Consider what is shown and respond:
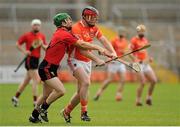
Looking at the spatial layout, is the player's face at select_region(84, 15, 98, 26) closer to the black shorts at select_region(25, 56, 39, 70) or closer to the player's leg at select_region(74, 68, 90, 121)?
the player's leg at select_region(74, 68, 90, 121)

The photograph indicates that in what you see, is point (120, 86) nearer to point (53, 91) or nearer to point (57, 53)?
point (53, 91)

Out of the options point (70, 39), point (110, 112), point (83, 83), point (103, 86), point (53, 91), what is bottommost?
point (110, 112)

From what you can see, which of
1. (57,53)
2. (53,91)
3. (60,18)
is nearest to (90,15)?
(60,18)

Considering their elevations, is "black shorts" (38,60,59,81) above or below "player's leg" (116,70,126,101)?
above

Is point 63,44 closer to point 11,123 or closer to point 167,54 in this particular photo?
point 11,123

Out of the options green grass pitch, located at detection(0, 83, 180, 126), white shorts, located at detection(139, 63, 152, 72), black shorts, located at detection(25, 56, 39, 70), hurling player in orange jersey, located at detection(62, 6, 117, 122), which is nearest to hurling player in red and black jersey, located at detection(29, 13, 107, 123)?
hurling player in orange jersey, located at detection(62, 6, 117, 122)

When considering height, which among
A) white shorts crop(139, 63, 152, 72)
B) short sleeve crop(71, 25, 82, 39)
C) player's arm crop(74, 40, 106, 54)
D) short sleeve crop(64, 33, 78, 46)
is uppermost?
short sleeve crop(71, 25, 82, 39)

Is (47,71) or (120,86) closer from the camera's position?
(47,71)

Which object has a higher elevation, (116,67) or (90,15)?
(90,15)

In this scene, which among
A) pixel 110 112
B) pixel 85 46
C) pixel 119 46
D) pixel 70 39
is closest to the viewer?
pixel 70 39

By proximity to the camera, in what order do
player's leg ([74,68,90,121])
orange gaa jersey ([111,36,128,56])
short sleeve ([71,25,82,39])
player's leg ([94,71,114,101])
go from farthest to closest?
orange gaa jersey ([111,36,128,56]), player's leg ([94,71,114,101]), short sleeve ([71,25,82,39]), player's leg ([74,68,90,121])

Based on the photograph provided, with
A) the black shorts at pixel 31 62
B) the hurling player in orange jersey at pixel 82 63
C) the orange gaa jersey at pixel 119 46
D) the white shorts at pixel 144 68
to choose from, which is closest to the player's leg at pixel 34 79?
the black shorts at pixel 31 62

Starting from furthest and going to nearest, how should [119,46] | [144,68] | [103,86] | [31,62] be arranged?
[119,46], [103,86], [144,68], [31,62]

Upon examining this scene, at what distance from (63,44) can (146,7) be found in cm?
3240
